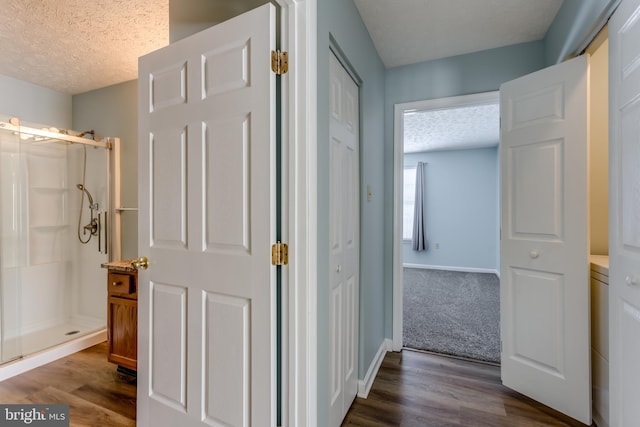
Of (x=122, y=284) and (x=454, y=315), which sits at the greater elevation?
(x=122, y=284)

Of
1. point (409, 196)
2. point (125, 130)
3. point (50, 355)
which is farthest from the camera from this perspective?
point (409, 196)

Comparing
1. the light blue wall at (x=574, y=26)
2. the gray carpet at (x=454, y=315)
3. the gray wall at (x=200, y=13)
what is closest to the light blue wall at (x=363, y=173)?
the gray wall at (x=200, y=13)

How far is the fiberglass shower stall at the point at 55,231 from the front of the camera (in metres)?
2.50

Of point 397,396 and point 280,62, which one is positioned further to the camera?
point 397,396

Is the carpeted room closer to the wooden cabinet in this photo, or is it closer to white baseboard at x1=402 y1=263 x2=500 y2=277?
white baseboard at x1=402 y1=263 x2=500 y2=277

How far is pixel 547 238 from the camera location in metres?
1.78

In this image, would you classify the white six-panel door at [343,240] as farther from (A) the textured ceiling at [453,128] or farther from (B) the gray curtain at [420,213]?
(B) the gray curtain at [420,213]

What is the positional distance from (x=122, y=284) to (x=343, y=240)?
158 cm

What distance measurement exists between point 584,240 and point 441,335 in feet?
5.30

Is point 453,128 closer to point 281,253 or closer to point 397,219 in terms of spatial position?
point 397,219

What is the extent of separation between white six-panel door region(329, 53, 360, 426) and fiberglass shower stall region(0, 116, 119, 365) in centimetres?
245

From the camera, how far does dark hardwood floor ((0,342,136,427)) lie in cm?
172

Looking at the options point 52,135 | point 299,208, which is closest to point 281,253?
point 299,208

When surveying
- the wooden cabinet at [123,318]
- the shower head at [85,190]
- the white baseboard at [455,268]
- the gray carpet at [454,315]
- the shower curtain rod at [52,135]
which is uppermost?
the shower curtain rod at [52,135]
